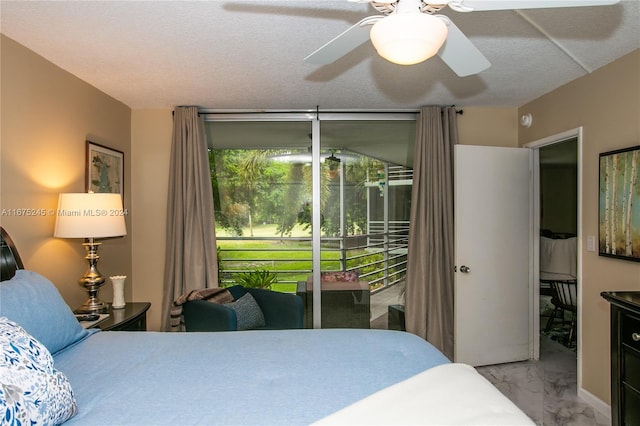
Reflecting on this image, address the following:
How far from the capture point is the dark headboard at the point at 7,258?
6.57 feet

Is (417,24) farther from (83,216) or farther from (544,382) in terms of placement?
(544,382)

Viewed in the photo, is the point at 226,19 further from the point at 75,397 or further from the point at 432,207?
the point at 432,207

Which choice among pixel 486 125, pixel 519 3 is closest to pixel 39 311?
pixel 519 3

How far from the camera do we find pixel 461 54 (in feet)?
5.68

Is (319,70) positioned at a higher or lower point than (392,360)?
higher

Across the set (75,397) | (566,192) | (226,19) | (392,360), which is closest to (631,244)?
(392,360)

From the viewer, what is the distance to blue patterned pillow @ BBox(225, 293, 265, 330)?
3094mm

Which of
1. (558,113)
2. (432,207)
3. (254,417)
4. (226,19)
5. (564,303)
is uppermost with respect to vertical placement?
(226,19)

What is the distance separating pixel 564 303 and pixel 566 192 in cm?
243

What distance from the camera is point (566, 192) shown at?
5.71 m

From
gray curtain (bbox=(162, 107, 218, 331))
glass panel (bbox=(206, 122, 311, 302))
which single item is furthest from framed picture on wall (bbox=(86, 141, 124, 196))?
glass panel (bbox=(206, 122, 311, 302))

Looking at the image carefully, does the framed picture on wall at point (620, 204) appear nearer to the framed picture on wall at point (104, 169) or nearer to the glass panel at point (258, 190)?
the glass panel at point (258, 190)

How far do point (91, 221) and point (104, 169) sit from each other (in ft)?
3.06

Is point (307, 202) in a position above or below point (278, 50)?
below
